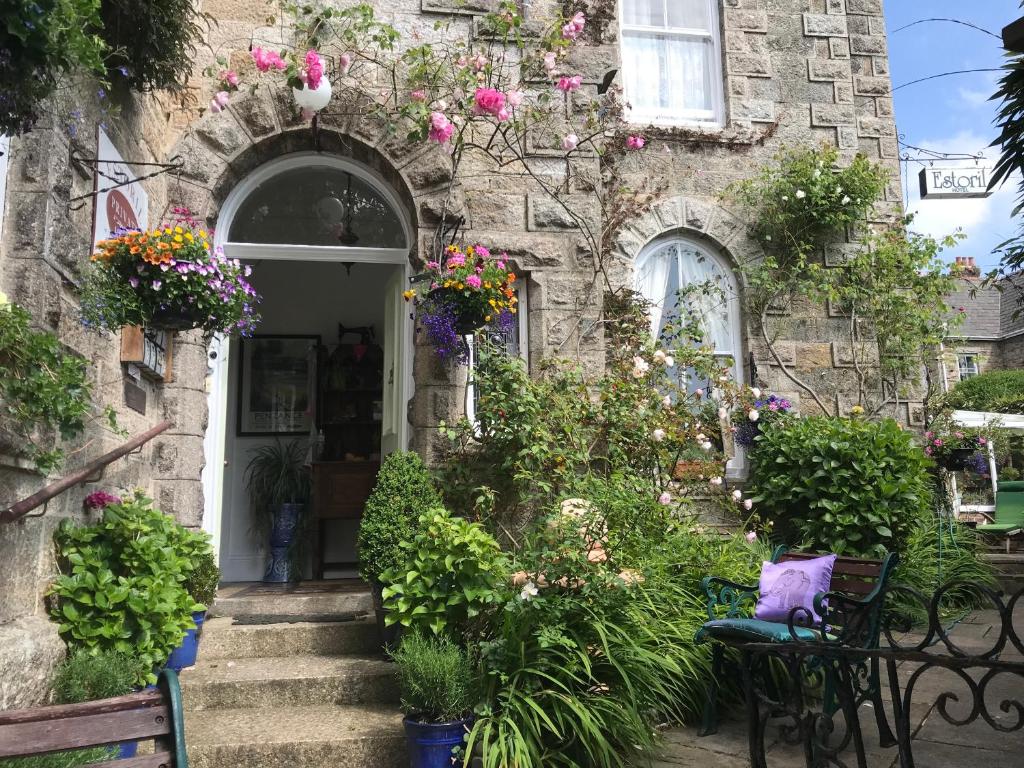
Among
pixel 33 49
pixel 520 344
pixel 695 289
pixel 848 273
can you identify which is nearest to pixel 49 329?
pixel 33 49

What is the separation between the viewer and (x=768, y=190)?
23.3 ft

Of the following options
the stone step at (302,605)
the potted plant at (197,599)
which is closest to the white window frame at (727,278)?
the stone step at (302,605)

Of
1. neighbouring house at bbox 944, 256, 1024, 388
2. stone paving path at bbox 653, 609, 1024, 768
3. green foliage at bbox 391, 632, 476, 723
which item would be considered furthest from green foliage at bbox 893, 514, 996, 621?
neighbouring house at bbox 944, 256, 1024, 388

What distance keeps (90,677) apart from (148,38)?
3.23 metres

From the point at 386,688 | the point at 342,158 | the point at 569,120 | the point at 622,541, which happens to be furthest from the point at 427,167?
the point at 386,688

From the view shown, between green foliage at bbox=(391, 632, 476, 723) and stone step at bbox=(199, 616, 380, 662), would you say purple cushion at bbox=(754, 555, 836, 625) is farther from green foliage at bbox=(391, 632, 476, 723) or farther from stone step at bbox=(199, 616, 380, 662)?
stone step at bbox=(199, 616, 380, 662)

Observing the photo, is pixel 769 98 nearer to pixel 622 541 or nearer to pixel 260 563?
pixel 622 541

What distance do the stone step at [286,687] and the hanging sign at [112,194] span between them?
2314mm

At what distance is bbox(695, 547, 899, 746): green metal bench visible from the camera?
10.9ft

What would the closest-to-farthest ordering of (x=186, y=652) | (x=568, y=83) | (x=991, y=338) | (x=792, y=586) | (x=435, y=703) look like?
1. (x=435, y=703)
2. (x=792, y=586)
3. (x=186, y=652)
4. (x=568, y=83)
5. (x=991, y=338)

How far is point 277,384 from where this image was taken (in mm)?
8016

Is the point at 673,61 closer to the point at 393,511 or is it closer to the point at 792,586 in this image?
the point at 393,511

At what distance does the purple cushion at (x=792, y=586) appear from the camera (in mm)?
3891

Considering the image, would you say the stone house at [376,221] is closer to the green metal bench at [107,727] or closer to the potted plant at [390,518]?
the potted plant at [390,518]
